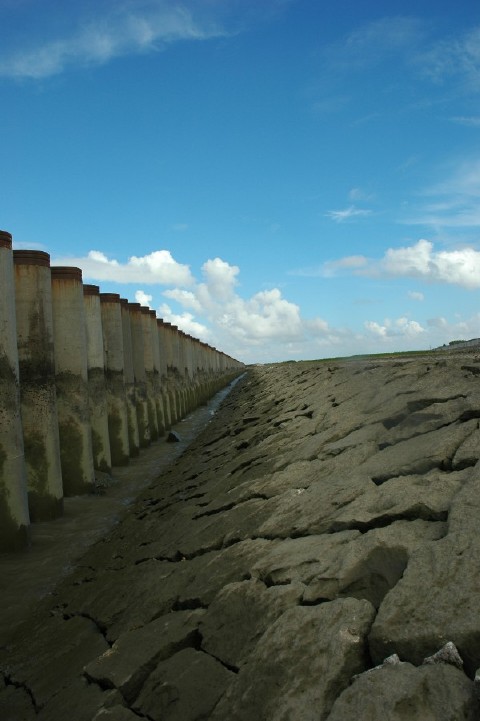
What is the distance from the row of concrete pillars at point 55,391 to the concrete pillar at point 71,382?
2 cm

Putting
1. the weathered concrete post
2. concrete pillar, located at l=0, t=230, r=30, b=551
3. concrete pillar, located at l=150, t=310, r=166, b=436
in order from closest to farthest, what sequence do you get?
1. concrete pillar, located at l=0, t=230, r=30, b=551
2. concrete pillar, located at l=150, t=310, r=166, b=436
3. the weathered concrete post

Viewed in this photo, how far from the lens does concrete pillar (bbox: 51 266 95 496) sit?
930cm

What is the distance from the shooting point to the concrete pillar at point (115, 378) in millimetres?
12742

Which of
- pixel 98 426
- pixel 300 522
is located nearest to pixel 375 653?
pixel 300 522

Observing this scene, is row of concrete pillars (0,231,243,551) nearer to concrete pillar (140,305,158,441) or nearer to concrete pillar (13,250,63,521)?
concrete pillar (13,250,63,521)

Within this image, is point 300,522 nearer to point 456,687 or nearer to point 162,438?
point 456,687

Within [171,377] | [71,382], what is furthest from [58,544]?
[171,377]

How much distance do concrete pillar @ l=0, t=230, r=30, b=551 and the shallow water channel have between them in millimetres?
261

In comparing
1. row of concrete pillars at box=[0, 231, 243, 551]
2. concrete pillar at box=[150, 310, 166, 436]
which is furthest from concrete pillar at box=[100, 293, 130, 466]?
concrete pillar at box=[150, 310, 166, 436]

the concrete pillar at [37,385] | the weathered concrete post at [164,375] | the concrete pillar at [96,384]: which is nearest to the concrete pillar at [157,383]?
the weathered concrete post at [164,375]

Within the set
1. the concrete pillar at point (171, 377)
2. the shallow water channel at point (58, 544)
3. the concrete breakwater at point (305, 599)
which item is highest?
the concrete pillar at point (171, 377)

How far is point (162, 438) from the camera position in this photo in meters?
17.7

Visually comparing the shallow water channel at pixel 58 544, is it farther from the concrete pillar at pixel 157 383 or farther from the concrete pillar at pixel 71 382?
the concrete pillar at pixel 157 383

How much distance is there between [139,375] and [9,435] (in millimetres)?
9467
